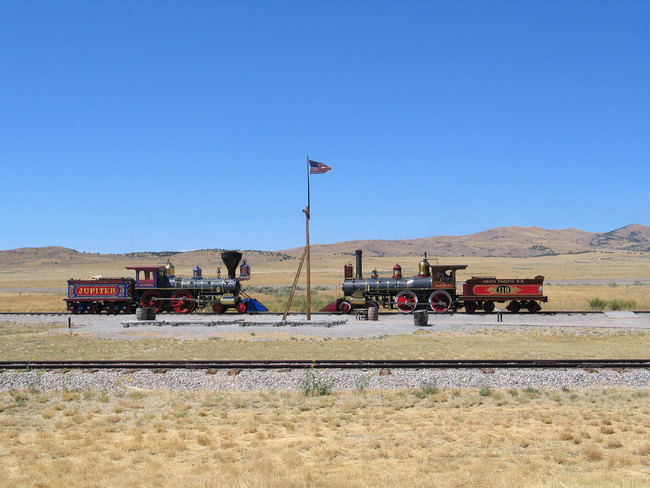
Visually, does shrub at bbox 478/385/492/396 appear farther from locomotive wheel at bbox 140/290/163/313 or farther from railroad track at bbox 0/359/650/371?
locomotive wheel at bbox 140/290/163/313

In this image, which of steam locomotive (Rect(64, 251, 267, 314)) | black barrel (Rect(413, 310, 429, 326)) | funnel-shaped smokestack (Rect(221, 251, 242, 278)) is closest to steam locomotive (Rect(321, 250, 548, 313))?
steam locomotive (Rect(64, 251, 267, 314))

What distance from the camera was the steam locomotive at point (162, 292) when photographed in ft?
107

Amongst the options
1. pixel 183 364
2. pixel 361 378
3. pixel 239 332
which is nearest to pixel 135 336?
pixel 239 332

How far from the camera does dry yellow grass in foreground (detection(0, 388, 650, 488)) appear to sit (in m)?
7.68

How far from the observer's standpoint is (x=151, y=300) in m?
33.2

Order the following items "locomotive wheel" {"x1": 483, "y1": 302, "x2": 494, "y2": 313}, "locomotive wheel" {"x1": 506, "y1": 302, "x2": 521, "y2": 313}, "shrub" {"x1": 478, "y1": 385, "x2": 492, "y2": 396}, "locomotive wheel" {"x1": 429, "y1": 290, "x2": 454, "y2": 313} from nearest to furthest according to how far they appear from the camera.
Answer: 1. "shrub" {"x1": 478, "y1": 385, "x2": 492, "y2": 396}
2. "locomotive wheel" {"x1": 429, "y1": 290, "x2": 454, "y2": 313}
3. "locomotive wheel" {"x1": 506, "y1": 302, "x2": 521, "y2": 313}
4. "locomotive wheel" {"x1": 483, "y1": 302, "x2": 494, "y2": 313}

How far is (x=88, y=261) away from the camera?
169 metres

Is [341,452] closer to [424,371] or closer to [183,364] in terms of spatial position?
[424,371]

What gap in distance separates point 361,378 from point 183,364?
491cm

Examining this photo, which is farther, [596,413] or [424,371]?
[424,371]

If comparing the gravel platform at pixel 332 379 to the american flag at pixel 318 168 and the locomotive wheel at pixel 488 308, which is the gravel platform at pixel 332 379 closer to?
the american flag at pixel 318 168

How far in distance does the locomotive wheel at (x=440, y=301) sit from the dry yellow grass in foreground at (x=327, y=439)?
18660mm

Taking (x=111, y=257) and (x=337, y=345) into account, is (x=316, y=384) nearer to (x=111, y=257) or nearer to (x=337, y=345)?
(x=337, y=345)

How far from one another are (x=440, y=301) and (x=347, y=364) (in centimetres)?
1691
